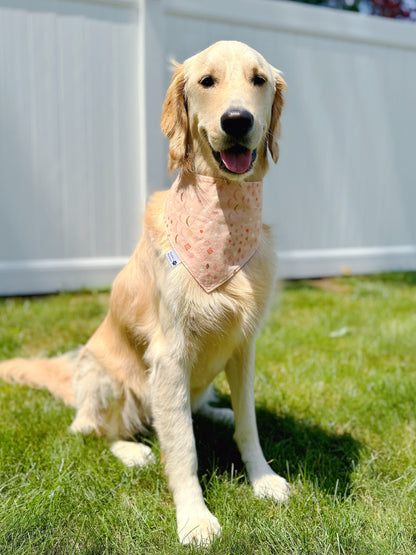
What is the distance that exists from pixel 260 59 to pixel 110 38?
125 inches

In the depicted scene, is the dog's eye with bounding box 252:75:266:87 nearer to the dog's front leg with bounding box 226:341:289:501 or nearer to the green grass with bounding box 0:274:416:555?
the dog's front leg with bounding box 226:341:289:501

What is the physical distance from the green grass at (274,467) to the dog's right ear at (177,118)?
1235 millimetres

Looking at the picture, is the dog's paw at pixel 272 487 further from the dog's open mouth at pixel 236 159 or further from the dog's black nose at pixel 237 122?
the dog's black nose at pixel 237 122

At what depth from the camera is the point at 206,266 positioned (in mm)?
1711

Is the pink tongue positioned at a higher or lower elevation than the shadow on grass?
higher

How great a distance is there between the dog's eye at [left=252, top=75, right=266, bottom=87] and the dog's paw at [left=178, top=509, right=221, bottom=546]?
1.49 meters

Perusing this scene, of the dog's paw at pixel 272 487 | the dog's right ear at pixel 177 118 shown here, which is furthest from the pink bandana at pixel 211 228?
the dog's paw at pixel 272 487

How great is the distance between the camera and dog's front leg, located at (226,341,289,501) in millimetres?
1924

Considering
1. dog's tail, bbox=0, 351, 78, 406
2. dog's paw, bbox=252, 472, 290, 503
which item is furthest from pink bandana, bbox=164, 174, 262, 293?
dog's tail, bbox=0, 351, 78, 406

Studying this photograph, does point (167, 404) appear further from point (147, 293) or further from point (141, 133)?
point (141, 133)

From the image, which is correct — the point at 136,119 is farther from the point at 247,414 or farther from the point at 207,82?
the point at 247,414

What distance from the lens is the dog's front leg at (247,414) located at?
1924mm

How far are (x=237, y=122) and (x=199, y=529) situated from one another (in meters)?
1.33

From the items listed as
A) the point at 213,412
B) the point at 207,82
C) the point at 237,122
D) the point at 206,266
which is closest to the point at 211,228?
the point at 206,266
